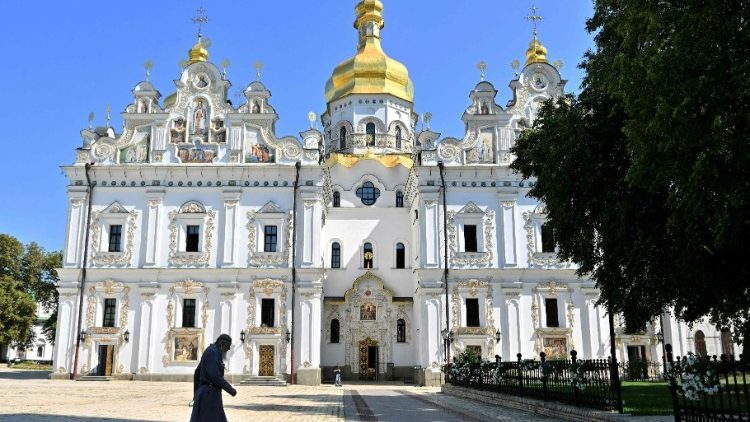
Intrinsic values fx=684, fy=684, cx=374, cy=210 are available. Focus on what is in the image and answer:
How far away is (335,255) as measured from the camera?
4184 centimetres

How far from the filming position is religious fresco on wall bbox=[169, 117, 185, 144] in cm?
A: 3784

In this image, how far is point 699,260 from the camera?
51.5 ft

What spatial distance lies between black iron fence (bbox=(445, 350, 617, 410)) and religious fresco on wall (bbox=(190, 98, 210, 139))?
21.9 meters

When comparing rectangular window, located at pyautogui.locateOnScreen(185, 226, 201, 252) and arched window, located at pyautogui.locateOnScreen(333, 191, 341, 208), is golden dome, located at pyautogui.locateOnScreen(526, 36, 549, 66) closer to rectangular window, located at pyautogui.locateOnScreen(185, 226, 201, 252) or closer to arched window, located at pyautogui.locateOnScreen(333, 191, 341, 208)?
arched window, located at pyautogui.locateOnScreen(333, 191, 341, 208)

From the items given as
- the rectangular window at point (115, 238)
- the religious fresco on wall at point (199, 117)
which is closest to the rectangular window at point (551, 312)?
the religious fresco on wall at point (199, 117)

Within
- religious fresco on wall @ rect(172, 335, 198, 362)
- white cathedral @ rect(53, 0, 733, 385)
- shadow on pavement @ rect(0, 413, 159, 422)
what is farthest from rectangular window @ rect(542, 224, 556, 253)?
religious fresco on wall @ rect(172, 335, 198, 362)

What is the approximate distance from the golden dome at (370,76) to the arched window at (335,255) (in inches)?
454

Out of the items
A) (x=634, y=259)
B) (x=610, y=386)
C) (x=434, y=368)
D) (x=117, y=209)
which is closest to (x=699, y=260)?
(x=634, y=259)

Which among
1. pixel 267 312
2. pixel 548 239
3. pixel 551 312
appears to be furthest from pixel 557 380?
pixel 267 312

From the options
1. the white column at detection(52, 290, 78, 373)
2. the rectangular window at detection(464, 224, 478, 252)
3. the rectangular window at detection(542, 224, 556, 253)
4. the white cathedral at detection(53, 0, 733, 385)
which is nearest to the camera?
the rectangular window at detection(542, 224, 556, 253)

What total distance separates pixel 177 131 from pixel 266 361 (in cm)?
1358

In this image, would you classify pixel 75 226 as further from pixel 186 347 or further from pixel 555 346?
pixel 555 346

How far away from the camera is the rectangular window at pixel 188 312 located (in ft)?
117

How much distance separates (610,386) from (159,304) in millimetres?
27110
